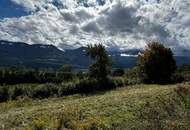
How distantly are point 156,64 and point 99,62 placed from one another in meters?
13.4

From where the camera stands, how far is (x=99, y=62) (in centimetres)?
8919

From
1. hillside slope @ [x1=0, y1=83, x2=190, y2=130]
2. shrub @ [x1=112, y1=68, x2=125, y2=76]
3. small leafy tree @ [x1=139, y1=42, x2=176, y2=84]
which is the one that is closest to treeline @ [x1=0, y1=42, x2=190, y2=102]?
small leafy tree @ [x1=139, y1=42, x2=176, y2=84]

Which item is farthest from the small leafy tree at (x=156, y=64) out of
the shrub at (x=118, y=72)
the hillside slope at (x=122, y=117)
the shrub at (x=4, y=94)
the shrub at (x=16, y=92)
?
the shrub at (x=118, y=72)

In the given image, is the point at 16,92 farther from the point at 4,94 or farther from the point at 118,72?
the point at 118,72

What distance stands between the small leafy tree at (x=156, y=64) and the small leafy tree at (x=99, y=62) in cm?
→ 793

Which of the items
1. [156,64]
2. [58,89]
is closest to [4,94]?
[58,89]

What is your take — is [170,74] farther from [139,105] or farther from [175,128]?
[175,128]

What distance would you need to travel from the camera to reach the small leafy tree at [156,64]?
83.9 meters

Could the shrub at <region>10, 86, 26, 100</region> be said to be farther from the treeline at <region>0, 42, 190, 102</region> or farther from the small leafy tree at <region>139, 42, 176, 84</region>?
the small leafy tree at <region>139, 42, 176, 84</region>

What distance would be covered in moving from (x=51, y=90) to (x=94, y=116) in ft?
142

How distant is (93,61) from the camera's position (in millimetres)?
90750

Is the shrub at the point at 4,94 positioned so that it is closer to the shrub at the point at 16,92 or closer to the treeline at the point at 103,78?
the treeline at the point at 103,78

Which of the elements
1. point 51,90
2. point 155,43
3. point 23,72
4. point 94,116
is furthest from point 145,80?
point 23,72

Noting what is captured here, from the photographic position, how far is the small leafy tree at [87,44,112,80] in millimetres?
86312
